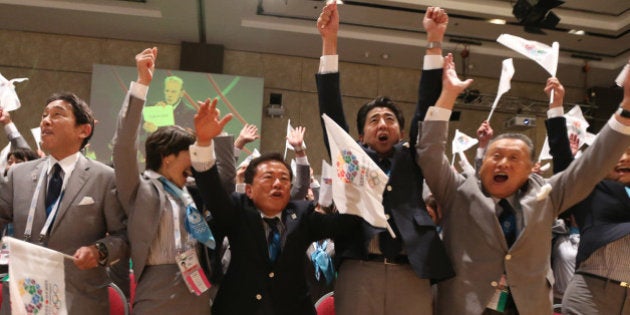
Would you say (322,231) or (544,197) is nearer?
(544,197)

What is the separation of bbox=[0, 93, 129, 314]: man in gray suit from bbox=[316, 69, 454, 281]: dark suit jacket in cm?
96

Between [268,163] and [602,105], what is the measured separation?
354 inches

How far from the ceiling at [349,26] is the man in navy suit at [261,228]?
530cm

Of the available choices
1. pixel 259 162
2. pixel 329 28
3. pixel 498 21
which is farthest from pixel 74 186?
pixel 498 21

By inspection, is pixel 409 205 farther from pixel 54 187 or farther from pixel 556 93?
pixel 54 187

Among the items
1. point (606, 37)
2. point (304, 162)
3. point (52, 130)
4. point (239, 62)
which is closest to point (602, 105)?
point (606, 37)

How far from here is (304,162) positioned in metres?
3.43

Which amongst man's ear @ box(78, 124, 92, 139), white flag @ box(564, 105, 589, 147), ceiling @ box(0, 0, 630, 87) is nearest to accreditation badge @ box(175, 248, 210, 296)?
man's ear @ box(78, 124, 92, 139)

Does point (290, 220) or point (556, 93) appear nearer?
point (290, 220)

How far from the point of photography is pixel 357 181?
2.23 meters

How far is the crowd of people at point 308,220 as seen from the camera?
2.18 m

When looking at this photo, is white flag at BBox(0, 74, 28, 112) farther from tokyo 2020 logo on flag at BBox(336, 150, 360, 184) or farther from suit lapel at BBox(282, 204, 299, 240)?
tokyo 2020 logo on flag at BBox(336, 150, 360, 184)

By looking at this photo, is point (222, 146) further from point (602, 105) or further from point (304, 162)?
point (602, 105)

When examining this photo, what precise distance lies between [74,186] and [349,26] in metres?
6.44
